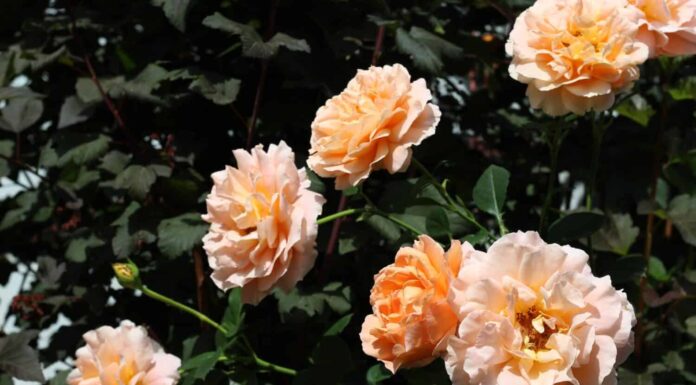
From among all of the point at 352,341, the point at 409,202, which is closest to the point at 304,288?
the point at 352,341

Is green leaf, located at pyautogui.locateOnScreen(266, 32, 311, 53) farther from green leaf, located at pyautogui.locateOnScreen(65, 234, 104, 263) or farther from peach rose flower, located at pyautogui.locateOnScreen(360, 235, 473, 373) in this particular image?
peach rose flower, located at pyautogui.locateOnScreen(360, 235, 473, 373)

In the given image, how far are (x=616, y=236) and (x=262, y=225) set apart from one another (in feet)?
2.86

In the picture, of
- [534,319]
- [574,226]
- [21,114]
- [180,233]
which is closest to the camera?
[534,319]

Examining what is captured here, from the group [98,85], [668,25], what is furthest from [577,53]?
[98,85]

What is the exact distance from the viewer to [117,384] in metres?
1.49

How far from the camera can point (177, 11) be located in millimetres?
1709

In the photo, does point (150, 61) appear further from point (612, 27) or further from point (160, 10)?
point (612, 27)

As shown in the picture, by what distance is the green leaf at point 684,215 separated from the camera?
6.01 feet

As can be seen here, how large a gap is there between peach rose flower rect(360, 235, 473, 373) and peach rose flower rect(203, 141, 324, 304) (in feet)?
0.45

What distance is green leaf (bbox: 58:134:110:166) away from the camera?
1856mm

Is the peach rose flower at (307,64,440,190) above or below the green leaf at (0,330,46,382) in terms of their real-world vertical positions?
above

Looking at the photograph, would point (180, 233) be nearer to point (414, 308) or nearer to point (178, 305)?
point (178, 305)

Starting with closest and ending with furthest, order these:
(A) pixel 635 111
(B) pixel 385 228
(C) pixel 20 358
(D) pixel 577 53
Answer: (D) pixel 577 53 < (B) pixel 385 228 < (C) pixel 20 358 < (A) pixel 635 111

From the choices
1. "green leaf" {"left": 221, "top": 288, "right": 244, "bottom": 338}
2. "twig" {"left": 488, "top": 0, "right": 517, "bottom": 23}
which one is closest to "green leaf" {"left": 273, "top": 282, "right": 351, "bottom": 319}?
"green leaf" {"left": 221, "top": 288, "right": 244, "bottom": 338}
